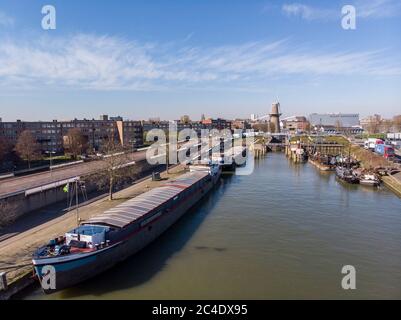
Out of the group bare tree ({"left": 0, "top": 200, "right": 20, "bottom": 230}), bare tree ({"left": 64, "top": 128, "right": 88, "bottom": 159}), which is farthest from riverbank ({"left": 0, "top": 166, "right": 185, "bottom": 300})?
bare tree ({"left": 64, "top": 128, "right": 88, "bottom": 159})

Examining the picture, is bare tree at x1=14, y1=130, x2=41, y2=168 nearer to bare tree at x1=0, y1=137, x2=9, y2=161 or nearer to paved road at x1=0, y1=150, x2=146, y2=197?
bare tree at x1=0, y1=137, x2=9, y2=161

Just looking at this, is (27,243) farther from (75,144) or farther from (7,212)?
(75,144)

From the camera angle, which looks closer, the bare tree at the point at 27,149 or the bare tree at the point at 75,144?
the bare tree at the point at 27,149

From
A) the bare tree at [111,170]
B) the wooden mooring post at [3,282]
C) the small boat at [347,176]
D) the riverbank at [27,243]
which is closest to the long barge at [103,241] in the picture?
the riverbank at [27,243]

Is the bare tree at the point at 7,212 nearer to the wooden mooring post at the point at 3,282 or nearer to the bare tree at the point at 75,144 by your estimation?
the wooden mooring post at the point at 3,282
